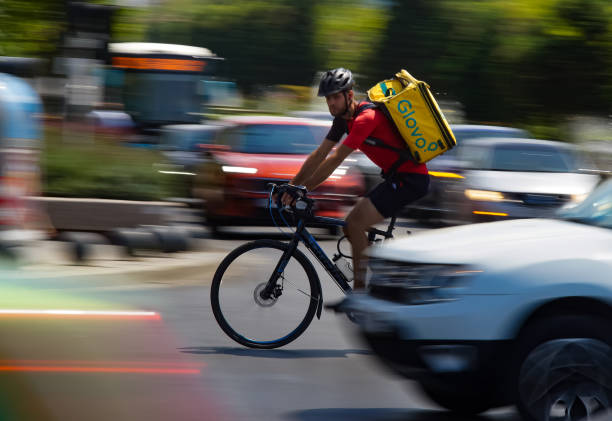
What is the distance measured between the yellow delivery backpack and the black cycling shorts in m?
0.16

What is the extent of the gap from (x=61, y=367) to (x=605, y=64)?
31.0 m

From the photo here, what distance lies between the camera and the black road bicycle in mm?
7078

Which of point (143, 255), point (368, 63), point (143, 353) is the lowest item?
point (368, 63)

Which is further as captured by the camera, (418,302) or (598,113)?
(598,113)

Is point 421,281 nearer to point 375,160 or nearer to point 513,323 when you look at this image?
point 513,323

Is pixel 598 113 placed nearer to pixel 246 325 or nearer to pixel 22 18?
pixel 22 18

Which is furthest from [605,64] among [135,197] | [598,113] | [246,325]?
[246,325]

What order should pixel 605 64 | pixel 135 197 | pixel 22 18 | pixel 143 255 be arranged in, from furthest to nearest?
pixel 605 64 → pixel 22 18 → pixel 135 197 → pixel 143 255

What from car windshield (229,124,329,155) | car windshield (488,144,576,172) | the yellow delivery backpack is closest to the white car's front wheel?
the yellow delivery backpack

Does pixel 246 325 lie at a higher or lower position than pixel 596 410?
lower

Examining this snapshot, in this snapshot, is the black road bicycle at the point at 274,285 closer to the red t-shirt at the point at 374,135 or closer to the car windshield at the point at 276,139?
the red t-shirt at the point at 374,135

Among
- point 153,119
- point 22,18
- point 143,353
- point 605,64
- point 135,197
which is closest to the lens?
point 143,353

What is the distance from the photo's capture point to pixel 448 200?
1549 cm

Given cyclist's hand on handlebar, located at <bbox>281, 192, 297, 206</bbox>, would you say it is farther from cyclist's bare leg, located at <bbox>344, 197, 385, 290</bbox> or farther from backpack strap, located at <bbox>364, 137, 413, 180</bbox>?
backpack strap, located at <bbox>364, 137, 413, 180</bbox>
